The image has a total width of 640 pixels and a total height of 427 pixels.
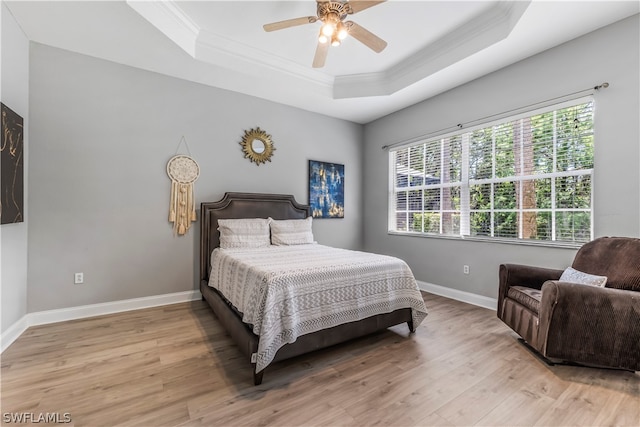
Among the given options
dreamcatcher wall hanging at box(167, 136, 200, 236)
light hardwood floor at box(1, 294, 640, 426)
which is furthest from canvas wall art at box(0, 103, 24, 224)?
dreamcatcher wall hanging at box(167, 136, 200, 236)

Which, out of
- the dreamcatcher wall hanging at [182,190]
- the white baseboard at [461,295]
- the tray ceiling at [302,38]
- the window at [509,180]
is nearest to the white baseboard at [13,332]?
the dreamcatcher wall hanging at [182,190]

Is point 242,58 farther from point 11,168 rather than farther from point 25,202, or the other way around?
point 25,202

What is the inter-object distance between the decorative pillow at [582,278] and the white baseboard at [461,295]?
113 centimetres

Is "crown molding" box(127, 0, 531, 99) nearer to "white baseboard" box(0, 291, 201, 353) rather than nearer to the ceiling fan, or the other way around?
the ceiling fan

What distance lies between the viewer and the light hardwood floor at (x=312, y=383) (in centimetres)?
159

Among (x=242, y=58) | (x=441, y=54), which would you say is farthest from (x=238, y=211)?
(x=441, y=54)

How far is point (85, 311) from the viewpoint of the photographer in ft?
9.95

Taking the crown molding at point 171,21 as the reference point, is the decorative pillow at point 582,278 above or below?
below

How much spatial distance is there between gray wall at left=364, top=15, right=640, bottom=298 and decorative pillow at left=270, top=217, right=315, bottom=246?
5.47 ft

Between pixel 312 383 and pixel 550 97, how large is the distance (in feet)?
11.9

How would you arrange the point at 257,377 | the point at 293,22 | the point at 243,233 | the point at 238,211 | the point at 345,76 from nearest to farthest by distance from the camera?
1. the point at 257,377
2. the point at 293,22
3. the point at 243,233
4. the point at 238,211
5. the point at 345,76

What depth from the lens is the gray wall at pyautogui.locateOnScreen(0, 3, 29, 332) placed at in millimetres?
2338

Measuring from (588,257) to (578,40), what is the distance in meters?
2.15

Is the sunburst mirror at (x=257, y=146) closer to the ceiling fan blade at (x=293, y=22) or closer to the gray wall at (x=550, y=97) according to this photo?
the ceiling fan blade at (x=293, y=22)
